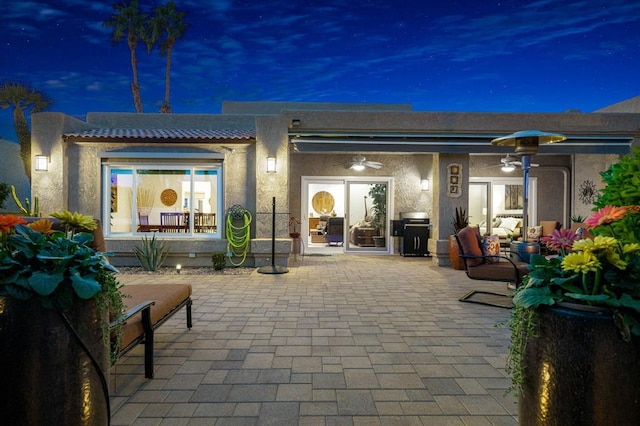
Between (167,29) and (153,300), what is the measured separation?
23899mm

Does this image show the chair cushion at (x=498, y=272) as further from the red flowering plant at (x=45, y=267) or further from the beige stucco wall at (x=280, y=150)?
the red flowering plant at (x=45, y=267)

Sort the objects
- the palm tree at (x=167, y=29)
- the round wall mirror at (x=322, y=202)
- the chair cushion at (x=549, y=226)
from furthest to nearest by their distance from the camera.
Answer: the palm tree at (x=167, y=29) → the round wall mirror at (x=322, y=202) → the chair cushion at (x=549, y=226)

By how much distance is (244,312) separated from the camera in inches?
201

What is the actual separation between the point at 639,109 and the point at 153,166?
13198mm

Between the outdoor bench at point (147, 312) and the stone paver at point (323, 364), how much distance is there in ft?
0.98

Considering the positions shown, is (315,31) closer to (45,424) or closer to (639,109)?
(639,109)

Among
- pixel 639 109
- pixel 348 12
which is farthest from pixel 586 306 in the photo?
pixel 348 12

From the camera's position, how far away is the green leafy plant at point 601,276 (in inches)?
57.7

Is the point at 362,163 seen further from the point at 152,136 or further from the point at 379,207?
the point at 152,136

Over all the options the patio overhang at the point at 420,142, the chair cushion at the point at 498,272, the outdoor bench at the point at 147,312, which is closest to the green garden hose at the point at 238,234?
the patio overhang at the point at 420,142

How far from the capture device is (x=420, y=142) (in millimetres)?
9320

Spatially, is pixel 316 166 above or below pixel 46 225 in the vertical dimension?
above

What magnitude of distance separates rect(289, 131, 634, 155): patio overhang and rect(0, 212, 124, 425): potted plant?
300 inches

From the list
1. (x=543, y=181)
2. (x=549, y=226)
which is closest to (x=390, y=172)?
(x=549, y=226)
